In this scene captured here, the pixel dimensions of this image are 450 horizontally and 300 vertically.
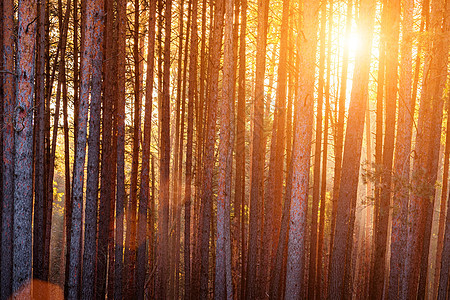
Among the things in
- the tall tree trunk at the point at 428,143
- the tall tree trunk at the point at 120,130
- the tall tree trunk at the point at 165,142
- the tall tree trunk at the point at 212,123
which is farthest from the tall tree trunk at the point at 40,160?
the tall tree trunk at the point at 428,143

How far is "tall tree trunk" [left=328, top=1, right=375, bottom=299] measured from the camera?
862 cm

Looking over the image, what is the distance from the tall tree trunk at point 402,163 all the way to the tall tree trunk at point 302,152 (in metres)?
2.30

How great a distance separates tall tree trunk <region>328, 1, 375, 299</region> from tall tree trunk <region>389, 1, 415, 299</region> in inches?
34.6

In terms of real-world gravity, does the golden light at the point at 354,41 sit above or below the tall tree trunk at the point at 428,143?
above

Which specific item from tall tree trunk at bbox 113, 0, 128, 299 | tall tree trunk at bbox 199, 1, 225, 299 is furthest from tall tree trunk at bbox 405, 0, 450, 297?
→ tall tree trunk at bbox 113, 0, 128, 299

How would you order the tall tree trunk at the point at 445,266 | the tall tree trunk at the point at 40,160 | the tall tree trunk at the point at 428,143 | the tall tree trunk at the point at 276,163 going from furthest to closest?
the tall tree trunk at the point at 40,160, the tall tree trunk at the point at 276,163, the tall tree trunk at the point at 445,266, the tall tree trunk at the point at 428,143

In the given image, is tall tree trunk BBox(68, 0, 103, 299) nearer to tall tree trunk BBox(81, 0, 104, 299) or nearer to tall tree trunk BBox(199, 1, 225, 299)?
tall tree trunk BBox(81, 0, 104, 299)

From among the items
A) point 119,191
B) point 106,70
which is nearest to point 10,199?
point 119,191

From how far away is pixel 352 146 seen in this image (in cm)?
862

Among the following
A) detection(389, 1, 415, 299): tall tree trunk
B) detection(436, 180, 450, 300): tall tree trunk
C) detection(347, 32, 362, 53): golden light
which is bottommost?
detection(436, 180, 450, 300): tall tree trunk

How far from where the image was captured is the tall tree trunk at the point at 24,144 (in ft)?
24.3

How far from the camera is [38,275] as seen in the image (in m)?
11.5

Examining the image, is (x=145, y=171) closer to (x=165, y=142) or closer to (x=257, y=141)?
(x=165, y=142)

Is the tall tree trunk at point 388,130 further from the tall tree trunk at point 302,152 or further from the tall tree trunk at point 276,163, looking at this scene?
the tall tree trunk at point 276,163
